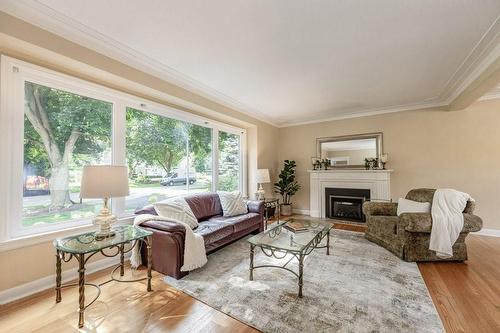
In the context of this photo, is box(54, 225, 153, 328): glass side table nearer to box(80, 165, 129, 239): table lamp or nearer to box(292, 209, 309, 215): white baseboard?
box(80, 165, 129, 239): table lamp

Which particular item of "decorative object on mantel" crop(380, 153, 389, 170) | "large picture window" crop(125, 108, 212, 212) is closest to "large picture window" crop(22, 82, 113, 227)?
"large picture window" crop(125, 108, 212, 212)

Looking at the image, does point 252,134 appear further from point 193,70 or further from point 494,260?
point 494,260

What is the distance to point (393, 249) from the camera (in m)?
3.07

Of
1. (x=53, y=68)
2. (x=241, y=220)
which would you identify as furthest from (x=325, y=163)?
(x=53, y=68)

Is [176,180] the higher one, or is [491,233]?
[176,180]

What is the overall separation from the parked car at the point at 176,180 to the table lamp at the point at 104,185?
1.49 m

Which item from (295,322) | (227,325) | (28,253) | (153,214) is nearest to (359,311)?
(295,322)

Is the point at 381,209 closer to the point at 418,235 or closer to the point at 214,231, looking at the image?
the point at 418,235

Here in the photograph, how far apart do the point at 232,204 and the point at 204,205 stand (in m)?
0.49

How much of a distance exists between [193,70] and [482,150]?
524cm

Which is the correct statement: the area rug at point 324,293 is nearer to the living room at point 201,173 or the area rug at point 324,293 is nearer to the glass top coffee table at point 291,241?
the living room at point 201,173

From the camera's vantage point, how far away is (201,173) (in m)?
4.35

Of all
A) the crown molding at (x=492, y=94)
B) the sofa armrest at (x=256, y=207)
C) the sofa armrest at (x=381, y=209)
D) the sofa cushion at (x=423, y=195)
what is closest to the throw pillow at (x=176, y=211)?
the sofa armrest at (x=256, y=207)

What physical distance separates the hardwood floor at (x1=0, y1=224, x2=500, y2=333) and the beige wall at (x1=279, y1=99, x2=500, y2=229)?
2.33 metres
